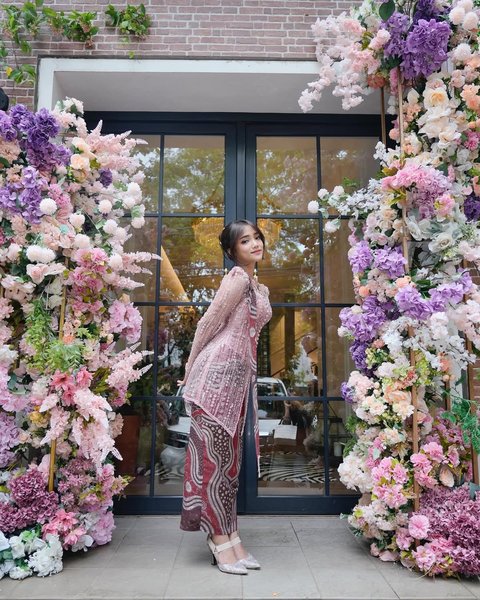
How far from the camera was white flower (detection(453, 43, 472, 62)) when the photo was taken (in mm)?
2836

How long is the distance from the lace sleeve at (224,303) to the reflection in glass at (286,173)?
4.96 ft

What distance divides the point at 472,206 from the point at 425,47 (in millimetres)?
933

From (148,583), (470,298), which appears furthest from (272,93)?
(148,583)

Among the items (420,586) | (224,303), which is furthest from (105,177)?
(420,586)

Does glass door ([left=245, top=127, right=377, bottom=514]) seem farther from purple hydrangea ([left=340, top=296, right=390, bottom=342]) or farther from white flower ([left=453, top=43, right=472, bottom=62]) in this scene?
white flower ([left=453, top=43, right=472, bottom=62])

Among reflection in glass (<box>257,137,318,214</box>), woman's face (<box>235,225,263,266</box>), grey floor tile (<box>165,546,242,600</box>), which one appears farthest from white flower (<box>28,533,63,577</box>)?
reflection in glass (<box>257,137,318,214</box>)

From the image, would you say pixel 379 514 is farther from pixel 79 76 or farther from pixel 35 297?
pixel 79 76

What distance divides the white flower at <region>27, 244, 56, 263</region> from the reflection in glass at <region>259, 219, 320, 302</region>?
1.76 meters

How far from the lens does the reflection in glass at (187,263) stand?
13.0 feet

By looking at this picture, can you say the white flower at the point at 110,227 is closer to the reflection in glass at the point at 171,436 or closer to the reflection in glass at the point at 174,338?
the reflection in glass at the point at 174,338

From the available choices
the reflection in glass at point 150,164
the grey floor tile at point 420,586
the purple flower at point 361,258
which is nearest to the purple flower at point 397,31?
the purple flower at point 361,258

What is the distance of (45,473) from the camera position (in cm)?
280

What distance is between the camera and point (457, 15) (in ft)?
9.20

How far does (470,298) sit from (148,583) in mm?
2274
